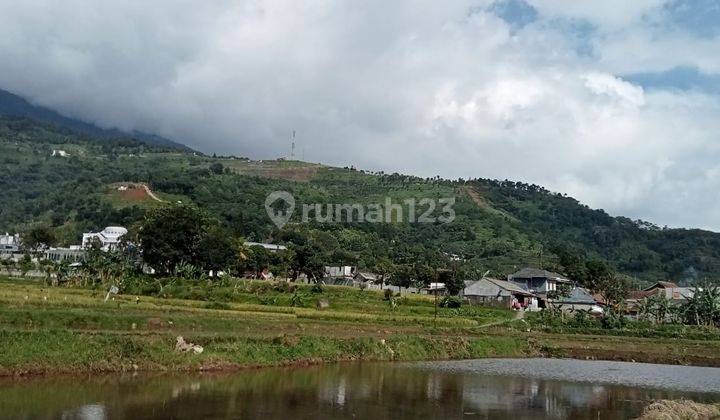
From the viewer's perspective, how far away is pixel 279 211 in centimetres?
18862

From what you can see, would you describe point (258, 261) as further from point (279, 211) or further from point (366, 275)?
point (279, 211)

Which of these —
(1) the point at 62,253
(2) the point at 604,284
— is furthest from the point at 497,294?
(1) the point at 62,253

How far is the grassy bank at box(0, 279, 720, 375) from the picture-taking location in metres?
33.2

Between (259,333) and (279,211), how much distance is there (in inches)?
5726

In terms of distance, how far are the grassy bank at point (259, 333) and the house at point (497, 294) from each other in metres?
15.7

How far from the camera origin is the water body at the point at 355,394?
991 inches

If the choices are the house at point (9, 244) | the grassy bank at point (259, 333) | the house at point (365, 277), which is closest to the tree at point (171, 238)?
the grassy bank at point (259, 333)

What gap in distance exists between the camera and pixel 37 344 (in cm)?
3177

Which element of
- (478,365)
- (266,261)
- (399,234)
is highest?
(399,234)

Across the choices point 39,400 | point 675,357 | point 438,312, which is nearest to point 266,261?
point 438,312

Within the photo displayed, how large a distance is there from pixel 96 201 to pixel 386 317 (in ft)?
417

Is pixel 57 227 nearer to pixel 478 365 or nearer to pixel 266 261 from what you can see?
pixel 266 261

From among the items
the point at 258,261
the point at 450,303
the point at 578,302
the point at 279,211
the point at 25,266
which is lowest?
the point at 450,303

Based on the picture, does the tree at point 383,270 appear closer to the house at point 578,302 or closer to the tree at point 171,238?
the house at point 578,302
